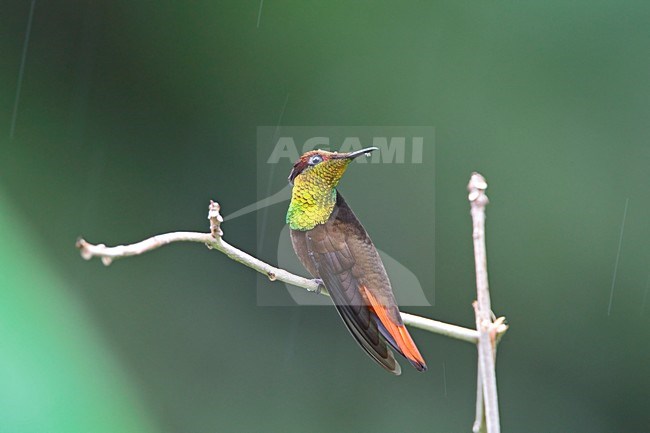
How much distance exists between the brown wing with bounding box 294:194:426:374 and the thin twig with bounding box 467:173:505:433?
0.70ft

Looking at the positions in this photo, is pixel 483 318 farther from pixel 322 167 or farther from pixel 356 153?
pixel 322 167

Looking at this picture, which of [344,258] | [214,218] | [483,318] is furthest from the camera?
[344,258]

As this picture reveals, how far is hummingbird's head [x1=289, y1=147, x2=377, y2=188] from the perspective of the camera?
0.97 m

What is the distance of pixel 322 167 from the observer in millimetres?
997

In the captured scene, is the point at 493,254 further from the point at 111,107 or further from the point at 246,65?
the point at 111,107

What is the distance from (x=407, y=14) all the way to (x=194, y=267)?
4.47 ft

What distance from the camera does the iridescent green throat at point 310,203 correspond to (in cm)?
97

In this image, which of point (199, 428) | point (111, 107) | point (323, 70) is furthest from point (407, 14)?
point (199, 428)

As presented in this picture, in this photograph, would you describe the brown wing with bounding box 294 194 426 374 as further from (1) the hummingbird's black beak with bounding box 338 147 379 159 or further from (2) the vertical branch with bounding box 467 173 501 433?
(2) the vertical branch with bounding box 467 173 501 433

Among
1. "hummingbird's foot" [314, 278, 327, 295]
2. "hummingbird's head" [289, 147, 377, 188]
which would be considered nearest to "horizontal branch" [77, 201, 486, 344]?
"hummingbird's foot" [314, 278, 327, 295]

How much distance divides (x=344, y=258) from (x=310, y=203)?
9 centimetres

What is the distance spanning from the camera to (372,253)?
37.5 inches

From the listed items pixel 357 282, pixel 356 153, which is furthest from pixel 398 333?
pixel 356 153

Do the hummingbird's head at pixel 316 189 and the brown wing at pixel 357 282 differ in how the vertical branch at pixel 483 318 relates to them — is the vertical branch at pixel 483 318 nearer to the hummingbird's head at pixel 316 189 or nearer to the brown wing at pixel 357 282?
the brown wing at pixel 357 282
